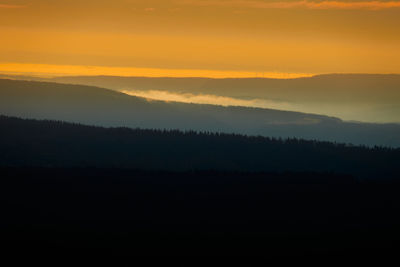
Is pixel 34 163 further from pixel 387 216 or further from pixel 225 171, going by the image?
pixel 387 216

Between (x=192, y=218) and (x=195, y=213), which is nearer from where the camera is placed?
(x=192, y=218)

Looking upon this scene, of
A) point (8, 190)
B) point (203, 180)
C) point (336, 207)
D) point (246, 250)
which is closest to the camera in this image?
point (246, 250)

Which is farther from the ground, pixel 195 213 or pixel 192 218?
pixel 195 213

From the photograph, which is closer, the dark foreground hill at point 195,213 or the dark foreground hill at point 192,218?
the dark foreground hill at point 192,218

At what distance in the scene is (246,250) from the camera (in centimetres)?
10469

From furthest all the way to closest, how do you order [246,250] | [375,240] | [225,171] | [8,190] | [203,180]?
[225,171], [203,180], [8,190], [375,240], [246,250]

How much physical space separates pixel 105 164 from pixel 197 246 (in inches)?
3327

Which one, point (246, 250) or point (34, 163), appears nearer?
point (246, 250)

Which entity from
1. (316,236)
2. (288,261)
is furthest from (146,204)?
(288,261)

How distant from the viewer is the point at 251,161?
197 metres

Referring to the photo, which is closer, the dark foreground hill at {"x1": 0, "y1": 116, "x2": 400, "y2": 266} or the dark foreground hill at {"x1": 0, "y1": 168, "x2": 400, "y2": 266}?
the dark foreground hill at {"x1": 0, "y1": 168, "x2": 400, "y2": 266}

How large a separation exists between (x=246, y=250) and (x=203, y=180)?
5925cm

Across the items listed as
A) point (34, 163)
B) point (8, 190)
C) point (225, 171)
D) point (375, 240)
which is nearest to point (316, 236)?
point (375, 240)

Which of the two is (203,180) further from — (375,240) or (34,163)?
(375,240)
